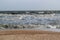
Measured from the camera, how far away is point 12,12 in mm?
18969

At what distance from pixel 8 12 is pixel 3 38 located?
40.9 feet

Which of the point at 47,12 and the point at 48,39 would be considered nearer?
the point at 48,39

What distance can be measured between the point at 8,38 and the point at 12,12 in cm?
1312

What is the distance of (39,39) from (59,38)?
0.71 m

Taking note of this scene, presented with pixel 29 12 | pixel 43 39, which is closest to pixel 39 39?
pixel 43 39

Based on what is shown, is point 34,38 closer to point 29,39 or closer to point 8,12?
point 29,39

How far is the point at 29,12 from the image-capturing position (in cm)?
1789

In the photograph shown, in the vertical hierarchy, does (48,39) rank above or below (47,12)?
above


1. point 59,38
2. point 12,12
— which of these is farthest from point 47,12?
point 59,38

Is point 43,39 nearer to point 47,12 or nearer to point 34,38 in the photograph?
point 34,38

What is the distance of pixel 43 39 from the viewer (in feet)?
19.2

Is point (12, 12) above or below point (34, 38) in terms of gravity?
below

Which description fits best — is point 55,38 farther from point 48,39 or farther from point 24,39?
point 24,39

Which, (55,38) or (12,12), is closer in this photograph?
(55,38)
